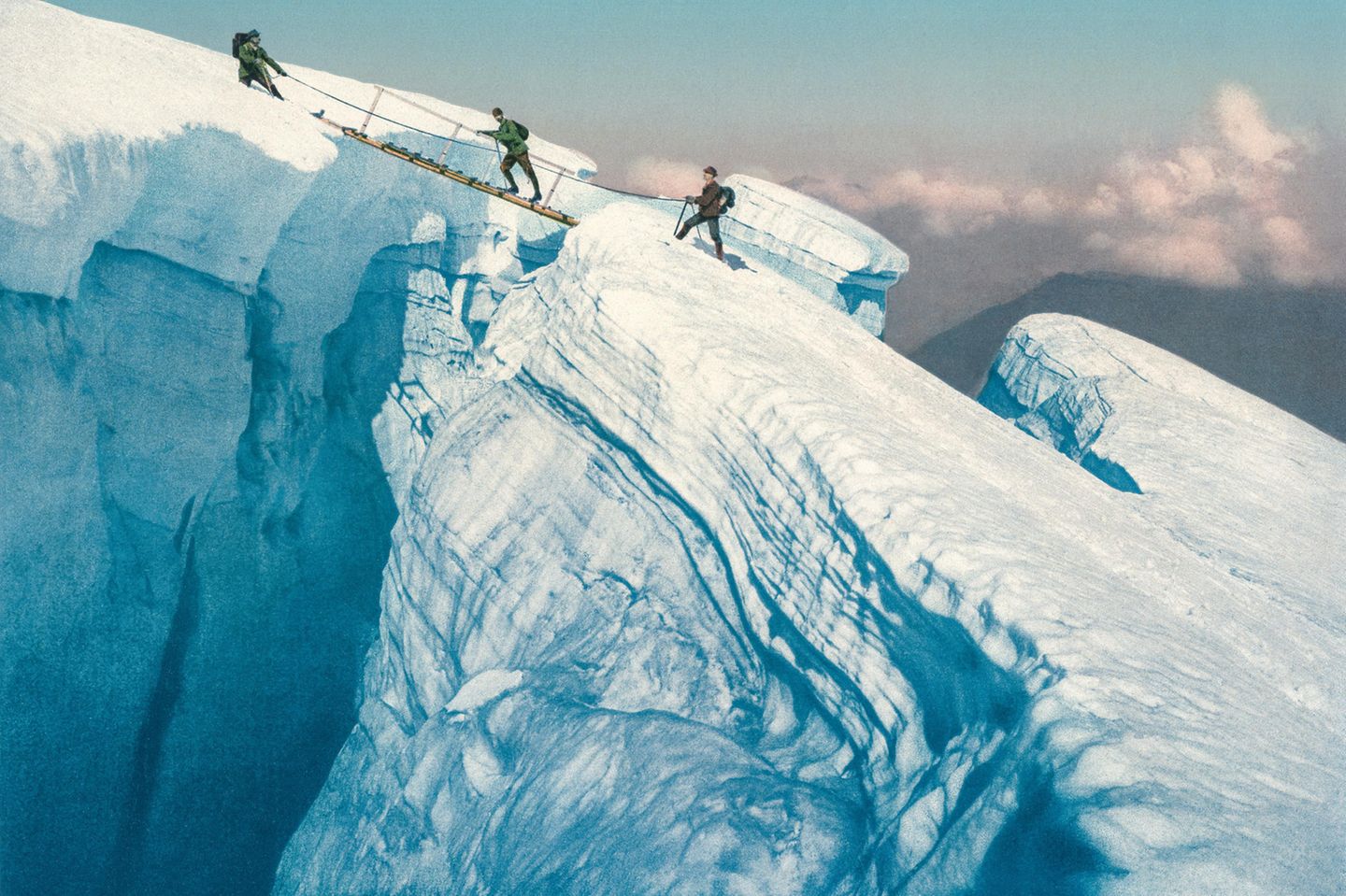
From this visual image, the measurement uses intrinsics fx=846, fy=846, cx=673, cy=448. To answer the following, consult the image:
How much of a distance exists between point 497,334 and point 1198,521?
7.97m

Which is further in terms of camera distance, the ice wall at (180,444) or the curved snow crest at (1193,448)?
the curved snow crest at (1193,448)

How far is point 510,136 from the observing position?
10.4 m

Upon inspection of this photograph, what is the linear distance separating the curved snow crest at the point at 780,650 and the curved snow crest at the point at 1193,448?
1.06 metres

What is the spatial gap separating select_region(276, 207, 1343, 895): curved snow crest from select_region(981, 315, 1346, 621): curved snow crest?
1.06 meters

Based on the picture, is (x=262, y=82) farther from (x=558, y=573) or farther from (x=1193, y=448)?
(x=1193, y=448)

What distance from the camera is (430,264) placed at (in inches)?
474

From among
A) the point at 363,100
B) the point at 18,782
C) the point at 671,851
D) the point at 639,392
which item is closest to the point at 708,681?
the point at 671,851

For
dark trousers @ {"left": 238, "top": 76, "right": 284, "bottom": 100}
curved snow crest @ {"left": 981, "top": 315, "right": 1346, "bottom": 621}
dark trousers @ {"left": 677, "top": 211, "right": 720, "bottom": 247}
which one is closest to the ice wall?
dark trousers @ {"left": 238, "top": 76, "right": 284, "bottom": 100}

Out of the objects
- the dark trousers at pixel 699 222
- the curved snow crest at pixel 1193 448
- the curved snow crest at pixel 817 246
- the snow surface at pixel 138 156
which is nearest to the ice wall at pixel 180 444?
the snow surface at pixel 138 156

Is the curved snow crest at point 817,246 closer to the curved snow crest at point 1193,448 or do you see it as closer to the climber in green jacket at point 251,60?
the curved snow crest at point 1193,448

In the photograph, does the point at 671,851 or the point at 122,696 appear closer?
the point at 671,851

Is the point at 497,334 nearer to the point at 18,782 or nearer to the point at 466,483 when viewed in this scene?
the point at 466,483

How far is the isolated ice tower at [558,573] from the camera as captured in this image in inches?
179

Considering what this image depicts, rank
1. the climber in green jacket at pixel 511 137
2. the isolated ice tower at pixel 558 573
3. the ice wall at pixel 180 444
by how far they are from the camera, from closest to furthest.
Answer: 1. the isolated ice tower at pixel 558 573
2. the ice wall at pixel 180 444
3. the climber in green jacket at pixel 511 137
